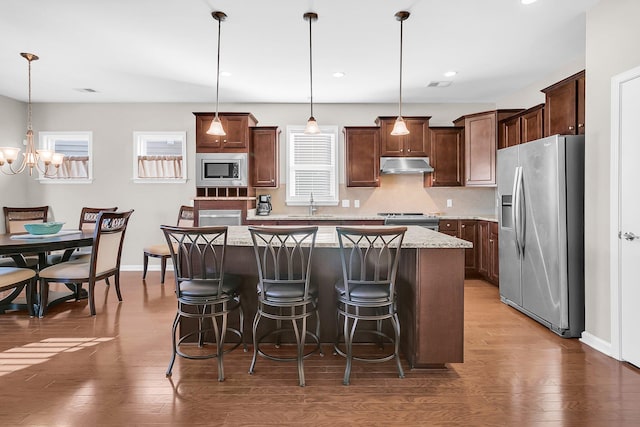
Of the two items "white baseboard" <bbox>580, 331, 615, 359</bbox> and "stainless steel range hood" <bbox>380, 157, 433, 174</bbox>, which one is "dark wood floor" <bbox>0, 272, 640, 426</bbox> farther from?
"stainless steel range hood" <bbox>380, 157, 433, 174</bbox>

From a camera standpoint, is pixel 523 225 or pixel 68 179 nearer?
pixel 523 225

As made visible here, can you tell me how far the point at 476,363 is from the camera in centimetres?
256

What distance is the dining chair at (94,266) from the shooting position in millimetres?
3625

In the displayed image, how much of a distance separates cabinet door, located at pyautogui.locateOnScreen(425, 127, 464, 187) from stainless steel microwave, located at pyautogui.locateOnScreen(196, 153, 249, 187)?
9.66 feet

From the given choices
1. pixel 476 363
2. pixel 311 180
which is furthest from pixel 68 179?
pixel 476 363

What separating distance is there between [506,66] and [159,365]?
16.1 feet

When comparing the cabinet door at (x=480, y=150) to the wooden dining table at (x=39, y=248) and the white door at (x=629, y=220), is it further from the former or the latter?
the wooden dining table at (x=39, y=248)

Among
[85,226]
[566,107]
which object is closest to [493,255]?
[566,107]

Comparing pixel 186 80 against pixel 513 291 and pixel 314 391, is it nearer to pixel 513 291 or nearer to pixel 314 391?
pixel 314 391

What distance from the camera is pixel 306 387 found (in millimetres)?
2236

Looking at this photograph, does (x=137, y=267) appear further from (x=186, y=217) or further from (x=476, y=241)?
(x=476, y=241)

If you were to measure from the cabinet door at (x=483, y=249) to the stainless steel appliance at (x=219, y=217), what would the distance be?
3518 millimetres

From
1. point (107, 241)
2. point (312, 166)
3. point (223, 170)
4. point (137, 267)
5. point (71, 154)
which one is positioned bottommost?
point (137, 267)

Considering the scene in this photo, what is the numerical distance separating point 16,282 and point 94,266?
65cm
